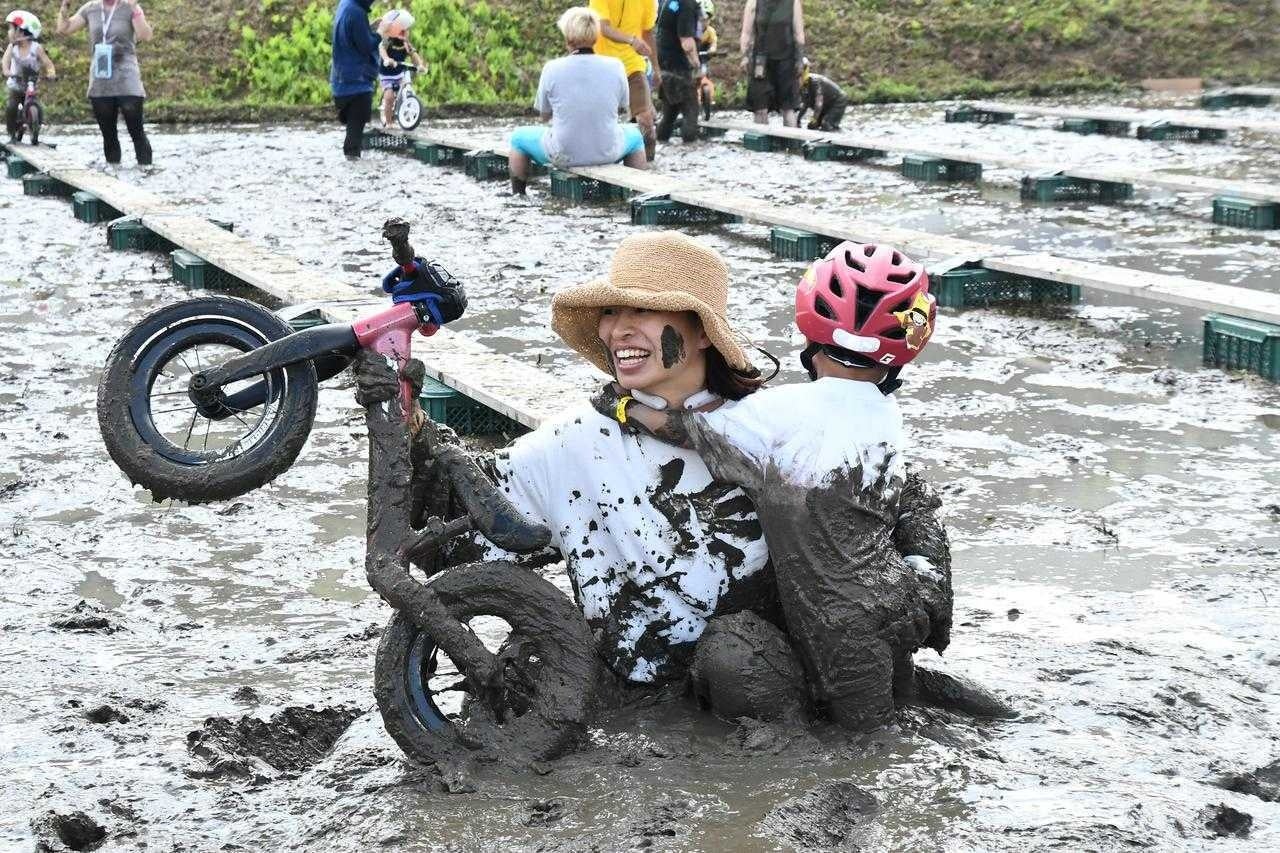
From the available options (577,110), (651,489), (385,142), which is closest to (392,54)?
(385,142)

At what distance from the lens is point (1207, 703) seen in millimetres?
4406

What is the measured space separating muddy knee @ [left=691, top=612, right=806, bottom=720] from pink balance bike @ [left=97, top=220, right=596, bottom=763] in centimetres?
29

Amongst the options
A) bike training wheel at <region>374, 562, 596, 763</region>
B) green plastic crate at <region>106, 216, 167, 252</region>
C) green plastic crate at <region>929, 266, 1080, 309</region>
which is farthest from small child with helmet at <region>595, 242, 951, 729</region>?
green plastic crate at <region>106, 216, 167, 252</region>

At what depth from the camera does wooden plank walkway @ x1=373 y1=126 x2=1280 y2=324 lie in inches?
339

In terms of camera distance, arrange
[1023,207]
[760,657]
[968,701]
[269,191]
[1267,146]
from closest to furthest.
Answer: [760,657] < [968,701] < [1023,207] < [269,191] < [1267,146]

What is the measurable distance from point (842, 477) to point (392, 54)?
17.1 meters

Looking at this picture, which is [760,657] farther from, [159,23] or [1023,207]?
[159,23]

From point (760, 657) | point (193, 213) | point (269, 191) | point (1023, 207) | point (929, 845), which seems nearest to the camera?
point (929, 845)

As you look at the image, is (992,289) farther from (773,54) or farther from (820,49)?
(820,49)

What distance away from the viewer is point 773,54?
1947cm

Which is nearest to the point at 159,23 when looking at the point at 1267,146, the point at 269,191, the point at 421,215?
the point at 269,191

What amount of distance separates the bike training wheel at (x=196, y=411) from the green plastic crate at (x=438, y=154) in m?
14.3

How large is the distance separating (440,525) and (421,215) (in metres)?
10.5

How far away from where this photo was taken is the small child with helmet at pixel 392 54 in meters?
20.1
